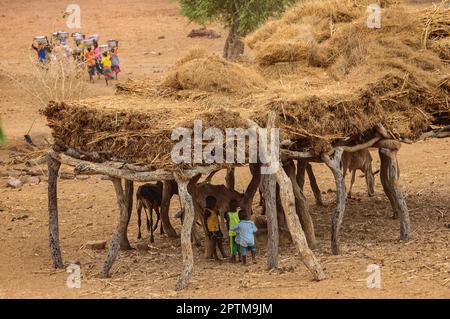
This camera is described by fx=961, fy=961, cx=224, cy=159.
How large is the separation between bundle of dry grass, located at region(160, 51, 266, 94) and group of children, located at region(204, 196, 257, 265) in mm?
1720

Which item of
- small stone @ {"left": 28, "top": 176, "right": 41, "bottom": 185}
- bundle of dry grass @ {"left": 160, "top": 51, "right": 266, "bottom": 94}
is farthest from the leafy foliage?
bundle of dry grass @ {"left": 160, "top": 51, "right": 266, "bottom": 94}

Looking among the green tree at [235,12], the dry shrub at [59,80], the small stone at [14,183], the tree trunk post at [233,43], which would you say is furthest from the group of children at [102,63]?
the small stone at [14,183]

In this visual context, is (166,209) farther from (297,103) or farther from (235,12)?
(235,12)

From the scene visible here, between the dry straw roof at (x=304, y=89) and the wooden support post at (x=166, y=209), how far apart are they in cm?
172

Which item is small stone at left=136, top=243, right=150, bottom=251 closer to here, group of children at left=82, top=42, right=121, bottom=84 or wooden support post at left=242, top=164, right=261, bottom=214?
wooden support post at left=242, top=164, right=261, bottom=214

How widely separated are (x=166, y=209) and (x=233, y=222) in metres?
2.62

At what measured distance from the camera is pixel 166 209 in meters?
16.6

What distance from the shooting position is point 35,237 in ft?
57.3

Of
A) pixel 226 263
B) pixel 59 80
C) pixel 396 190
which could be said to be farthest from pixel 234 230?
pixel 59 80

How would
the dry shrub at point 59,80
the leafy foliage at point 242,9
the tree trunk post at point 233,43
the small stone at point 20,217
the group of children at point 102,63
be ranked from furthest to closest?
the group of children at point 102,63, the tree trunk post at point 233,43, the leafy foliage at point 242,9, the dry shrub at point 59,80, the small stone at point 20,217

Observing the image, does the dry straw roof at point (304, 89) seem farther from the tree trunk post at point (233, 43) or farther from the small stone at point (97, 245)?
the tree trunk post at point (233, 43)

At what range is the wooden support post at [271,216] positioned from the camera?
13.4 meters

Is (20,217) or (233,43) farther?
(233,43)

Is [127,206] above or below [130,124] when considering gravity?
below
